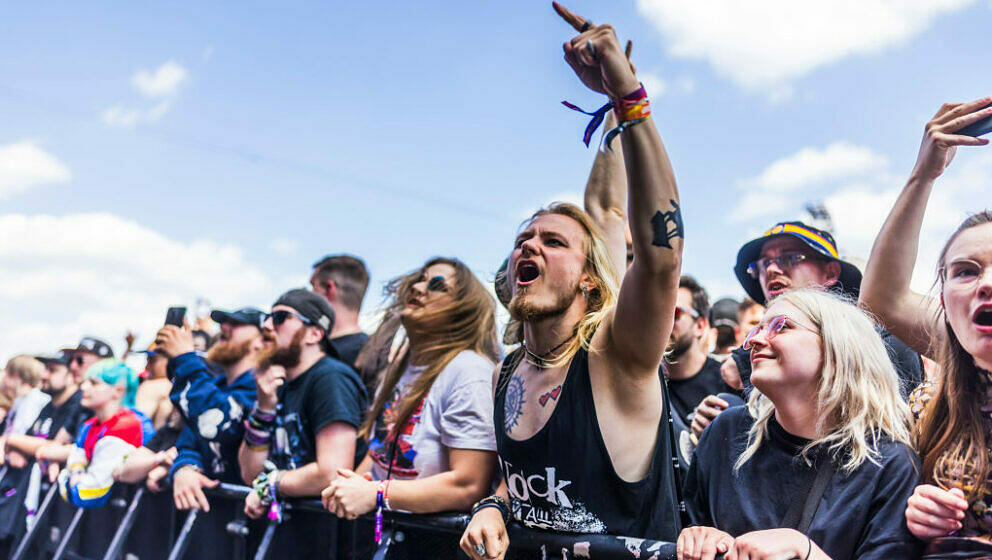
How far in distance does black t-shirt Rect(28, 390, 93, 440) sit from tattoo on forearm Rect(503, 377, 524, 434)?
5344mm

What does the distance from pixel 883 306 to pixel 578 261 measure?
1060 millimetres

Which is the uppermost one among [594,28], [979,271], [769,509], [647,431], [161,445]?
[594,28]

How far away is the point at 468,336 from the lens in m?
3.70

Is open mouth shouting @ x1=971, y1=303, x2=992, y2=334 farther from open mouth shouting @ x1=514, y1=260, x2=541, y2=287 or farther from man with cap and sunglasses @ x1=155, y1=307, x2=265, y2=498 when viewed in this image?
man with cap and sunglasses @ x1=155, y1=307, x2=265, y2=498

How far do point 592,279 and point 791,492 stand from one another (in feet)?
3.48

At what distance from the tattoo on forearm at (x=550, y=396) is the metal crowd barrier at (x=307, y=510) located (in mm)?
439

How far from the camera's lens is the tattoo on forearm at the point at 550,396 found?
2.57 meters

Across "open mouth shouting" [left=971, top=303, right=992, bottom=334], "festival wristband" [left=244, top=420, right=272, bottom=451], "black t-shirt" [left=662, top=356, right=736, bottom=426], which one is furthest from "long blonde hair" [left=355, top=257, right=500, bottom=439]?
"open mouth shouting" [left=971, top=303, right=992, bottom=334]

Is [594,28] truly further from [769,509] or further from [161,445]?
[161,445]

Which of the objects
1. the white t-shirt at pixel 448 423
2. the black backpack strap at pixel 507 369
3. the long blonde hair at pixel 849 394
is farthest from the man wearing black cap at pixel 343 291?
the long blonde hair at pixel 849 394

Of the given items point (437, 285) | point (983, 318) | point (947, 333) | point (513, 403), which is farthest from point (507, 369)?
point (983, 318)

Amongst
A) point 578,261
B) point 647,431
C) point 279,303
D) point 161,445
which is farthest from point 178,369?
point 647,431

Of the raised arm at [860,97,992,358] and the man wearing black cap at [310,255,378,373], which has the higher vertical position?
the man wearing black cap at [310,255,378,373]

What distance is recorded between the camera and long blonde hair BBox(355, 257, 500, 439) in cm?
347
